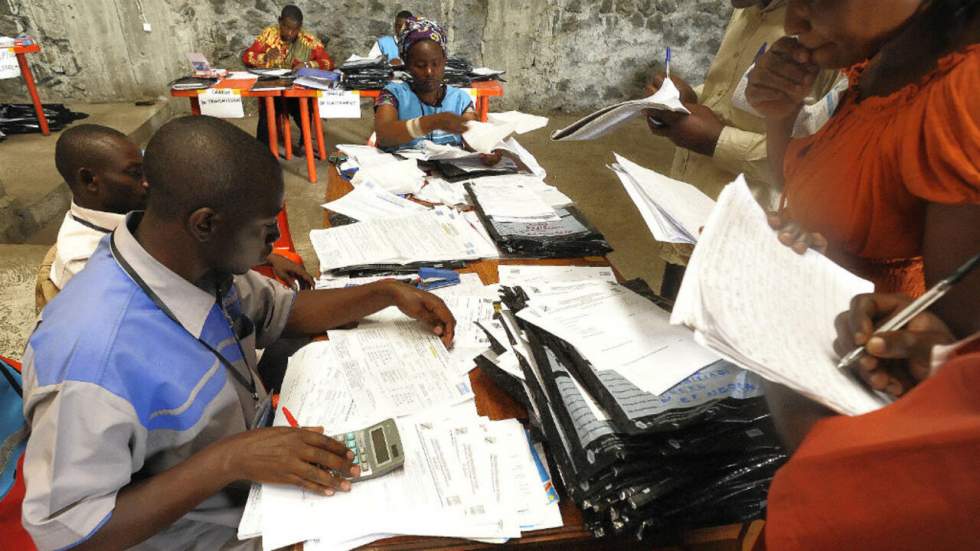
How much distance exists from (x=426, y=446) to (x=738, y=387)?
19.2 inches

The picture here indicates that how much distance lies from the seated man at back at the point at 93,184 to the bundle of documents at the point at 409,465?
80cm

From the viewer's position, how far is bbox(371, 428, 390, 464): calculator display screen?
783 millimetres

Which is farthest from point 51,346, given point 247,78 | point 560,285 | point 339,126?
point 339,126

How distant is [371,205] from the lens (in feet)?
5.46

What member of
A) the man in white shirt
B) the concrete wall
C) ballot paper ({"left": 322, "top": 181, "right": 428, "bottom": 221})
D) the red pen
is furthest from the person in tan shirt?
the concrete wall

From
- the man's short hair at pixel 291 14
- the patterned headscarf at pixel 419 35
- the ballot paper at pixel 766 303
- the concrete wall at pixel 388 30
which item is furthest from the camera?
the concrete wall at pixel 388 30

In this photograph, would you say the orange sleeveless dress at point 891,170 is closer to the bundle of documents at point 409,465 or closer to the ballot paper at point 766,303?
the ballot paper at point 766,303

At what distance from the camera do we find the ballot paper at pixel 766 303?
1.62 ft

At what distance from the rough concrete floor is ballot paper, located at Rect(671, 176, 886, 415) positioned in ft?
7.18

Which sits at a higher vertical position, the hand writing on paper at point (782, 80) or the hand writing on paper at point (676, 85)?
the hand writing on paper at point (782, 80)

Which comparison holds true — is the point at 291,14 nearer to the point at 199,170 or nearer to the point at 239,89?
the point at 239,89

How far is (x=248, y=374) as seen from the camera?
1.00 metres

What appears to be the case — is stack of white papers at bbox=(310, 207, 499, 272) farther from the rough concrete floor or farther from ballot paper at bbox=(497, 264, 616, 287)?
the rough concrete floor

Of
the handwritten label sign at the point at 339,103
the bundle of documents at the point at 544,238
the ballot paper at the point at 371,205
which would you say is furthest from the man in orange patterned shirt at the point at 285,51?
the bundle of documents at the point at 544,238
